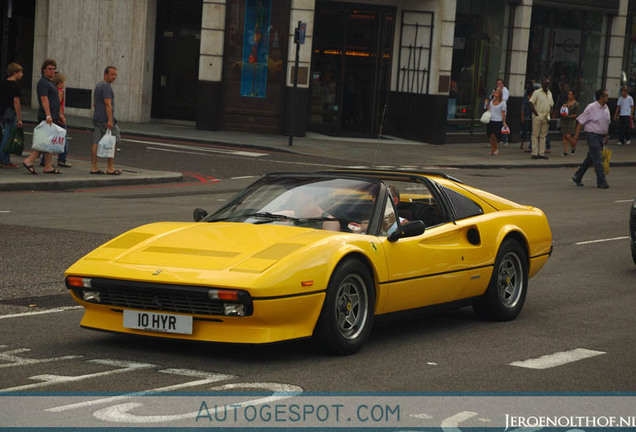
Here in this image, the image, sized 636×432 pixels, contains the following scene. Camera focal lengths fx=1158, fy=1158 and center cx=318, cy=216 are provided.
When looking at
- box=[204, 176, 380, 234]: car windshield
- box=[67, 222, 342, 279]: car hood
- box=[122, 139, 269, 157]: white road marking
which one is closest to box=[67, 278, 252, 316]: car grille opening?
box=[67, 222, 342, 279]: car hood

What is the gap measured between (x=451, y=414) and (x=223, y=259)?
6.43ft

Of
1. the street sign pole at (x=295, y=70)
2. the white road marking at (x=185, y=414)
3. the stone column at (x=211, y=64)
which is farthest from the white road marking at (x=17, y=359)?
the stone column at (x=211, y=64)

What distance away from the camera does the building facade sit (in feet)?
107

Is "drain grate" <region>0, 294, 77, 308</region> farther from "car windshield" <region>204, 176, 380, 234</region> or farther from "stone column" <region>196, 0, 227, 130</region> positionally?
"stone column" <region>196, 0, 227, 130</region>

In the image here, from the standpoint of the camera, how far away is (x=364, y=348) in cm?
808

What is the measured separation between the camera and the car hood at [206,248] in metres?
7.43

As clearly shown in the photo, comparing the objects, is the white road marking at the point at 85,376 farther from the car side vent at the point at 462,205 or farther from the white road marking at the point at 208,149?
the white road marking at the point at 208,149

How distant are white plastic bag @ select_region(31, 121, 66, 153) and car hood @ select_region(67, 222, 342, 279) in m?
11.6

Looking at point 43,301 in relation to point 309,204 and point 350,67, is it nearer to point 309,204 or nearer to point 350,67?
point 309,204

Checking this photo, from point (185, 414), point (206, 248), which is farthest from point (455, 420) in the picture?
point (206, 248)

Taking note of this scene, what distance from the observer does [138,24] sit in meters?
33.7

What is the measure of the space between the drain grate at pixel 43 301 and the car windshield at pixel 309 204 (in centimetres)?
151

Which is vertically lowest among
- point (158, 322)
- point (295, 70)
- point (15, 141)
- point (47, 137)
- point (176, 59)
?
point (158, 322)

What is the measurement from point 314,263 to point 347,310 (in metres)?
0.50
